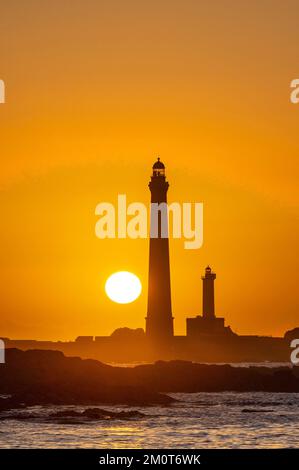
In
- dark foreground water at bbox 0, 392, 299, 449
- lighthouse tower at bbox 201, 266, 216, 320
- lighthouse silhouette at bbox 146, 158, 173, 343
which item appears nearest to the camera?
dark foreground water at bbox 0, 392, 299, 449

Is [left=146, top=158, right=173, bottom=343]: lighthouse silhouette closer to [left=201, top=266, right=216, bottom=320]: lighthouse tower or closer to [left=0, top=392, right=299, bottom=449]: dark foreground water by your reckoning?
[left=201, top=266, right=216, bottom=320]: lighthouse tower

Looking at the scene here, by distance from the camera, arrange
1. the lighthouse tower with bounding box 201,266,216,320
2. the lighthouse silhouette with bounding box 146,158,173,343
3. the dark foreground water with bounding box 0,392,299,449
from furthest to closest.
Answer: the lighthouse tower with bounding box 201,266,216,320, the lighthouse silhouette with bounding box 146,158,173,343, the dark foreground water with bounding box 0,392,299,449

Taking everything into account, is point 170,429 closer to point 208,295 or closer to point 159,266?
point 159,266

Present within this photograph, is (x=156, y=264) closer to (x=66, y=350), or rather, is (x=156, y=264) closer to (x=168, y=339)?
(x=168, y=339)

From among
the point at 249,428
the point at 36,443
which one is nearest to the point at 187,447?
the point at 36,443

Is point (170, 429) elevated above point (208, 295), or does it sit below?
below

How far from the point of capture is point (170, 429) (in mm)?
51219

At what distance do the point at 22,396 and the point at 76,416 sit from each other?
463 inches

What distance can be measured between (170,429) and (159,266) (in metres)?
63.7

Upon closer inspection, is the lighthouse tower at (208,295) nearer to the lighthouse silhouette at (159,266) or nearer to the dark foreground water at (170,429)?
the lighthouse silhouette at (159,266)

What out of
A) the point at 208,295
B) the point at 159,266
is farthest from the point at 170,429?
the point at 208,295

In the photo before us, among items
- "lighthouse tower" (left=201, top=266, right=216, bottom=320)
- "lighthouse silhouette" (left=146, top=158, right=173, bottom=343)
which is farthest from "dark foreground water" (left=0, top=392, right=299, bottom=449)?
"lighthouse tower" (left=201, top=266, right=216, bottom=320)

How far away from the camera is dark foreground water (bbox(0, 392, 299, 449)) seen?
4466 cm

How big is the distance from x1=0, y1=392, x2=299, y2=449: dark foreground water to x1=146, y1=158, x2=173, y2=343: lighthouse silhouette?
4674 centimetres
